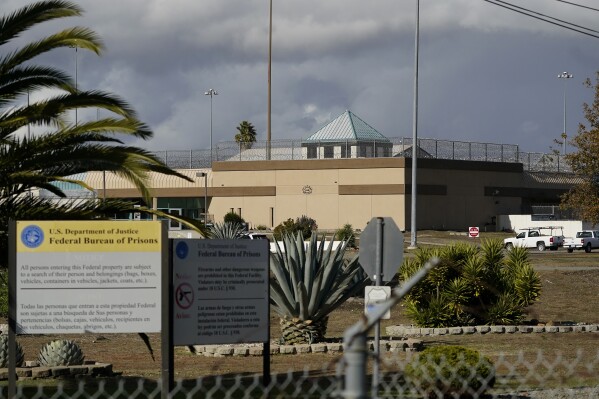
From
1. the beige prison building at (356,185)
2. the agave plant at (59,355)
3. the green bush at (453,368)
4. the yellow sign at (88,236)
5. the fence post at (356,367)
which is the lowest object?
the agave plant at (59,355)

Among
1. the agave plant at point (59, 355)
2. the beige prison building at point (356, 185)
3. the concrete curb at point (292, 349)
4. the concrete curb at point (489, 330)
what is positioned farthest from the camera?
the beige prison building at point (356, 185)

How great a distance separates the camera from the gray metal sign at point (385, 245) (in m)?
12.3

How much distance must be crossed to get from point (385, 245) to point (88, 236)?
142 inches

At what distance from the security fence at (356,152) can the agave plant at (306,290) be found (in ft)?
198

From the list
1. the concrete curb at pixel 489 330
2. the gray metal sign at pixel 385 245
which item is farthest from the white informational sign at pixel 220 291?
the concrete curb at pixel 489 330

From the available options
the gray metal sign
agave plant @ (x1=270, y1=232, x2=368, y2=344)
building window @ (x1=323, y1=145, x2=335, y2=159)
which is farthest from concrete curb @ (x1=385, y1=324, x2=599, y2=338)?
building window @ (x1=323, y1=145, x2=335, y2=159)

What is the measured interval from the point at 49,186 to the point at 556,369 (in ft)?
25.7

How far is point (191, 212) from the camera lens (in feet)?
298

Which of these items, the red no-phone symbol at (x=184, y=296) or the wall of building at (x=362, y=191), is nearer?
the red no-phone symbol at (x=184, y=296)

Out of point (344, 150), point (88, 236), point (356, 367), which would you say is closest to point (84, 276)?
point (88, 236)

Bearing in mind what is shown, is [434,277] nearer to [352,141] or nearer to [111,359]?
[111,359]

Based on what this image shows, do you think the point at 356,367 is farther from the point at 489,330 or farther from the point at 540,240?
the point at 540,240

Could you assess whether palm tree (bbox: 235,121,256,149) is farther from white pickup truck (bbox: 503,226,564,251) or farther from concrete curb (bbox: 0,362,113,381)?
concrete curb (bbox: 0,362,113,381)

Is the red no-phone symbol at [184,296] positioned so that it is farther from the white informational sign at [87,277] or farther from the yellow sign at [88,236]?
the yellow sign at [88,236]
